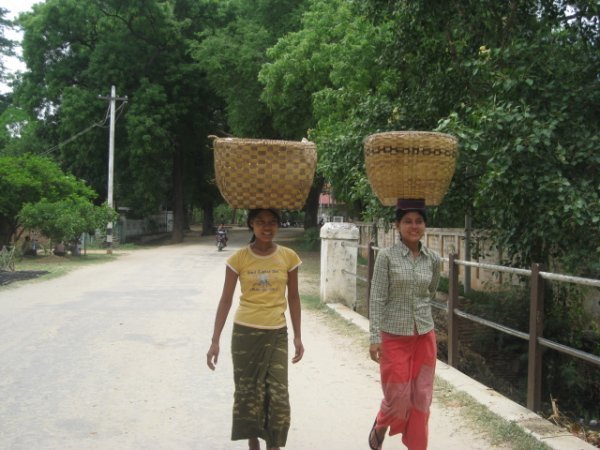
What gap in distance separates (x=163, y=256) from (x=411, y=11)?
15.4m

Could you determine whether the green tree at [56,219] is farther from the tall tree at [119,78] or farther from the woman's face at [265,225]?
the woman's face at [265,225]

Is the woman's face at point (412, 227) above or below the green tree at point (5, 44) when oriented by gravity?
below

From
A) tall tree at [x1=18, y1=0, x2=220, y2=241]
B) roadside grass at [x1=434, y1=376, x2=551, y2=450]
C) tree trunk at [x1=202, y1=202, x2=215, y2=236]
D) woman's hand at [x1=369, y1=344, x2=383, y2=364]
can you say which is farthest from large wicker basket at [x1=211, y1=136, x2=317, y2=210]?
tree trunk at [x1=202, y1=202, x2=215, y2=236]

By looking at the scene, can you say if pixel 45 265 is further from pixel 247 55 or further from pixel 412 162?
pixel 412 162

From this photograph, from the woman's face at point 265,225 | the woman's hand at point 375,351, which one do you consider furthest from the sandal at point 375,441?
the woman's face at point 265,225

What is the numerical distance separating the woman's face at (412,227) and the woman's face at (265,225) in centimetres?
80

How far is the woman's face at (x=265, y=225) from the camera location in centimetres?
349

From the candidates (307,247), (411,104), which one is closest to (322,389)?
(411,104)

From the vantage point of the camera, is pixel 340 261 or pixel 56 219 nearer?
pixel 340 261

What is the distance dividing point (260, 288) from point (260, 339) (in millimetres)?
304

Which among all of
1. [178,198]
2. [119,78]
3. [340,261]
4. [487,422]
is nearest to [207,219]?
[178,198]

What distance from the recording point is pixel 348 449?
3832 millimetres

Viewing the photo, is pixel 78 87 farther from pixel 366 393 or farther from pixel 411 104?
pixel 366 393

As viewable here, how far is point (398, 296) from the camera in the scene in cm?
356
